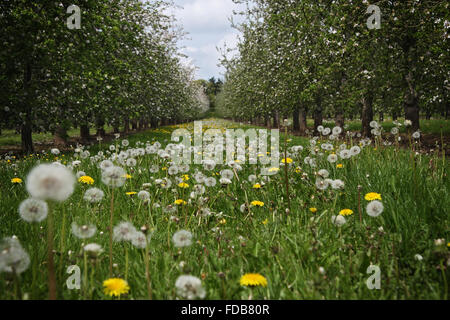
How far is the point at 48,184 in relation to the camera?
40.9 inches

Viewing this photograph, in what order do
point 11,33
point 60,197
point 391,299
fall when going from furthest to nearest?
1. point 11,33
2. point 391,299
3. point 60,197

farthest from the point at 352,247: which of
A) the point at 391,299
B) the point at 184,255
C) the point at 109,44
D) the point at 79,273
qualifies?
the point at 109,44

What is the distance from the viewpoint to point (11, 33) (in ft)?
23.4

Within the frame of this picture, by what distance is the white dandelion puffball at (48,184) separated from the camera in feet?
3.36

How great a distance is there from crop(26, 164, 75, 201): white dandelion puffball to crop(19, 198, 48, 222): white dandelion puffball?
285 millimetres

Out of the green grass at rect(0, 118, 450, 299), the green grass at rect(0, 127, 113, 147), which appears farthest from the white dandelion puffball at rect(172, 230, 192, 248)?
the green grass at rect(0, 127, 113, 147)

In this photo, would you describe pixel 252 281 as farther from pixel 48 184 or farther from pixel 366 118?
pixel 366 118

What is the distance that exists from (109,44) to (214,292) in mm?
10731

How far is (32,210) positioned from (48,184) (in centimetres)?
38

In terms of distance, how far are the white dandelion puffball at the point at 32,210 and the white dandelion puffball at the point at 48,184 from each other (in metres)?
0.29

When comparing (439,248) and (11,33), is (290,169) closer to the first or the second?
(439,248)

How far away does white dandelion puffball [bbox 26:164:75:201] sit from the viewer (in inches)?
40.3

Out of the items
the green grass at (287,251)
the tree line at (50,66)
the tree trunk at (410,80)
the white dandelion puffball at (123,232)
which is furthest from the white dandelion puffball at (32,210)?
the tree trunk at (410,80)

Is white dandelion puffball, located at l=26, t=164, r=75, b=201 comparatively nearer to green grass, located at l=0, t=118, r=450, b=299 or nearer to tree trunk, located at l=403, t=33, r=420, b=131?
green grass, located at l=0, t=118, r=450, b=299
